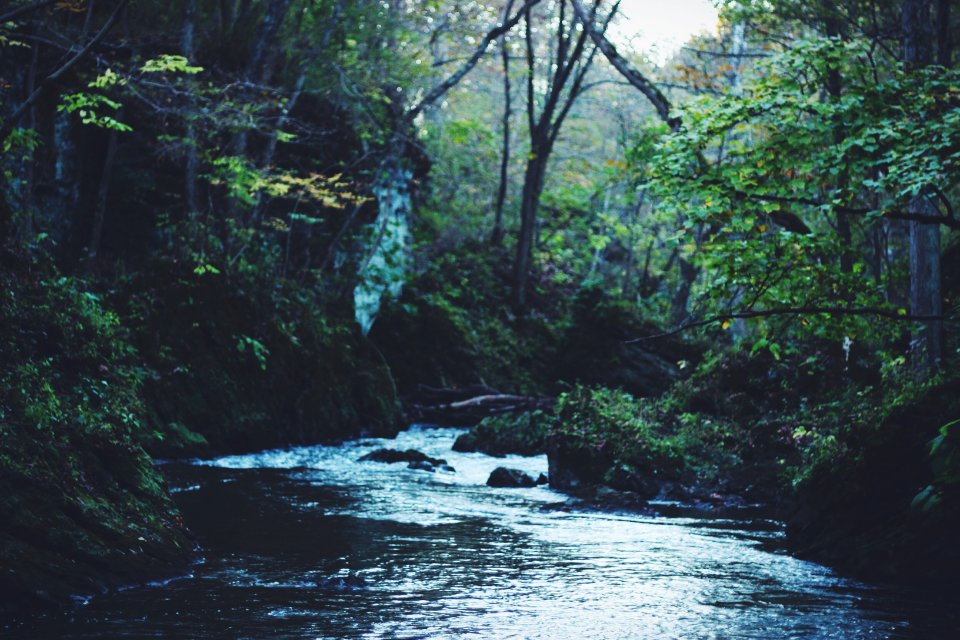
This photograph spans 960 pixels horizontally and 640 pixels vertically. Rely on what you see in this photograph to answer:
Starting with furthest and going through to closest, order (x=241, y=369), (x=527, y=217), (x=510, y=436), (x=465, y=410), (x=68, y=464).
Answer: (x=527, y=217)
(x=465, y=410)
(x=510, y=436)
(x=241, y=369)
(x=68, y=464)

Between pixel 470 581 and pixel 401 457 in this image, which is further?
pixel 401 457

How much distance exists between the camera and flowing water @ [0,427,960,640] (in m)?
5.46

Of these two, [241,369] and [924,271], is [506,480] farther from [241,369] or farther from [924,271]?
[924,271]

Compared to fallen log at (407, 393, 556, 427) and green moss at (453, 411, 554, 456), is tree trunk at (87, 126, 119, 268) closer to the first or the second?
green moss at (453, 411, 554, 456)

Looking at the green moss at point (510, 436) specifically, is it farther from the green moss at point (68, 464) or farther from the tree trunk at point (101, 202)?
the green moss at point (68, 464)

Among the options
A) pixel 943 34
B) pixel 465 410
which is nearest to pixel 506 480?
pixel 465 410

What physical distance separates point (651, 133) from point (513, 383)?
8909 mm

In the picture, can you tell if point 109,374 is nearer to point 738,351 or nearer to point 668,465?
point 668,465

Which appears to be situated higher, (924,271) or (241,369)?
(924,271)

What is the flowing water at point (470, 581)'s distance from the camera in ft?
17.9

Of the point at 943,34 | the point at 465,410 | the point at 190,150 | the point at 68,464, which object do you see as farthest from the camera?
the point at 465,410

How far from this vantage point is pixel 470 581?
22.4 ft

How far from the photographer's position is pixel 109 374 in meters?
8.54

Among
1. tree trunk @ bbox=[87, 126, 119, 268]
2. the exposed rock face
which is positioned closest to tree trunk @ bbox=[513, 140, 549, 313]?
tree trunk @ bbox=[87, 126, 119, 268]
